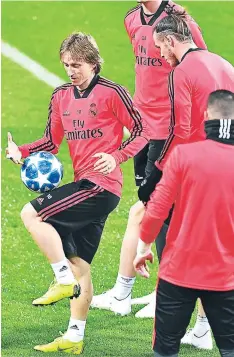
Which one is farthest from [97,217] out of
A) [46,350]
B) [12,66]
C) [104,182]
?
[12,66]

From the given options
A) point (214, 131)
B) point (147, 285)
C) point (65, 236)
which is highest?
point (214, 131)

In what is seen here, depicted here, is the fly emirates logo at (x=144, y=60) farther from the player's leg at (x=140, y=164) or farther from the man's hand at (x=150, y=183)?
the man's hand at (x=150, y=183)

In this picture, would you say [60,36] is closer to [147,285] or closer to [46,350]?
[147,285]

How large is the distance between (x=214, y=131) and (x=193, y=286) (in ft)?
3.21

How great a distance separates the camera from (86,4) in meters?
24.2

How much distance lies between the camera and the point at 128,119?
9.52 m

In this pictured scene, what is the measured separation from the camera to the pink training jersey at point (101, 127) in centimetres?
949

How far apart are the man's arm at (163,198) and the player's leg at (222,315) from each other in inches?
21.1

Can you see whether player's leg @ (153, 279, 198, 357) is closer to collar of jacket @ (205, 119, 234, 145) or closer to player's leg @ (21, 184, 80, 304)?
collar of jacket @ (205, 119, 234, 145)

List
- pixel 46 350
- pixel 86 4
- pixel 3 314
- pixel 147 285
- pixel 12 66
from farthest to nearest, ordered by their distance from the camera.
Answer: pixel 86 4, pixel 12 66, pixel 147 285, pixel 3 314, pixel 46 350

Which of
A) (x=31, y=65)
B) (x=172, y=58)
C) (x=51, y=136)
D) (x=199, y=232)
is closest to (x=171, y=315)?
(x=199, y=232)

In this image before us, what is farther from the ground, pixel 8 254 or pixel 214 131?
pixel 214 131

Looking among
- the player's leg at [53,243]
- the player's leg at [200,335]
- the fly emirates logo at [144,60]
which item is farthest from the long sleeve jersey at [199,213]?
the fly emirates logo at [144,60]

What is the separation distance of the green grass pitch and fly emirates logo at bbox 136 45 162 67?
215cm
